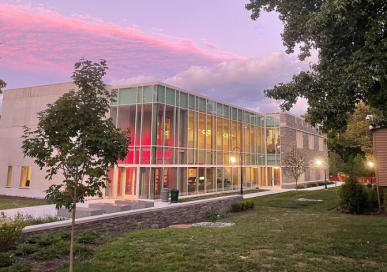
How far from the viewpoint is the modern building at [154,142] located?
2198cm

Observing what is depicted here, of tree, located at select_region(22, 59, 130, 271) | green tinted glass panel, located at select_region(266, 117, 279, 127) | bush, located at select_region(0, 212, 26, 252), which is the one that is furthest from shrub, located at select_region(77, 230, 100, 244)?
green tinted glass panel, located at select_region(266, 117, 279, 127)

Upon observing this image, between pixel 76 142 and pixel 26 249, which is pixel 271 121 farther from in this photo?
pixel 76 142

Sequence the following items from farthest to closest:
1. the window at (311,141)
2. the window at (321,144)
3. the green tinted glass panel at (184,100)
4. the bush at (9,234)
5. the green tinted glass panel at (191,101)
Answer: the window at (321,144) → the window at (311,141) → the green tinted glass panel at (191,101) → the green tinted glass panel at (184,100) → the bush at (9,234)

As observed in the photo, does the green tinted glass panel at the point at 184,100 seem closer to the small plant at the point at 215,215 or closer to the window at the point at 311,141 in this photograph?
the small plant at the point at 215,215

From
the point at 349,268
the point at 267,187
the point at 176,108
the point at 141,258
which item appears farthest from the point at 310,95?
the point at 267,187

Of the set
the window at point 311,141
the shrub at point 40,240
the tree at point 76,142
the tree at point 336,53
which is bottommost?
the shrub at point 40,240

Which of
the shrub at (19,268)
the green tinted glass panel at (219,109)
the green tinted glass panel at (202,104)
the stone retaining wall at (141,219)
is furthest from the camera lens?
the green tinted glass panel at (219,109)

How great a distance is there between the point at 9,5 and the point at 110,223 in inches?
538

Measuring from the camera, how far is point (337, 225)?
12.2m

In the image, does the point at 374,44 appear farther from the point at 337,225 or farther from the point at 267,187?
the point at 267,187

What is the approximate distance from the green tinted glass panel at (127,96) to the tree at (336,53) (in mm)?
14252

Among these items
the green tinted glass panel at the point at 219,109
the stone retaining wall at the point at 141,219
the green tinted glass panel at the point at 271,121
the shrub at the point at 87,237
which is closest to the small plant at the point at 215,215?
the stone retaining wall at the point at 141,219

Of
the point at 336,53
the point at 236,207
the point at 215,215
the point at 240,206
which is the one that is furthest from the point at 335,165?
the point at 336,53

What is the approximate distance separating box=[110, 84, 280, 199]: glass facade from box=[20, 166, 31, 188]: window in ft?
24.9
